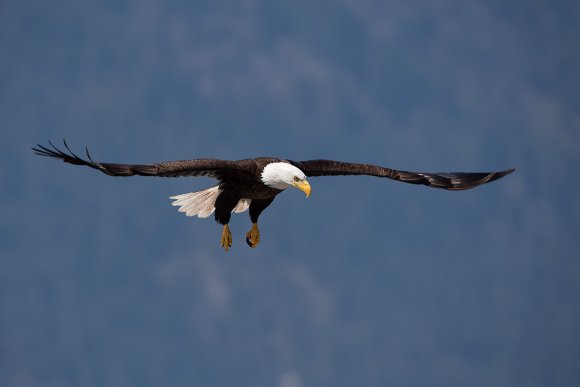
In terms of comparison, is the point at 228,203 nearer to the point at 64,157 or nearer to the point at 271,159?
the point at 271,159

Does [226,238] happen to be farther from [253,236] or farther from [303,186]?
[303,186]

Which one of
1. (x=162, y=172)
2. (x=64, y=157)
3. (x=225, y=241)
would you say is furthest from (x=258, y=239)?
(x=64, y=157)

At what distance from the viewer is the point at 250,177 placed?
14.4 m

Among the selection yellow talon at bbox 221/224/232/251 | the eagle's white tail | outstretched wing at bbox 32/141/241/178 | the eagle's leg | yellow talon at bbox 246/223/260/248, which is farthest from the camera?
the eagle's white tail

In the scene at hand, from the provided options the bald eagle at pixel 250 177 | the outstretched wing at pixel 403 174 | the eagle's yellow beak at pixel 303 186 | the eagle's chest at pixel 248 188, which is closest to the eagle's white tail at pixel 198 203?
the bald eagle at pixel 250 177

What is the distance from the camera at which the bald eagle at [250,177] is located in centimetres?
1357

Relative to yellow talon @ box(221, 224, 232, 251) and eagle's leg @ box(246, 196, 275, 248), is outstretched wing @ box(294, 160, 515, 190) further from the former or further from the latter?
yellow talon @ box(221, 224, 232, 251)

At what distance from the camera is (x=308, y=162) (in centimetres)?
1526

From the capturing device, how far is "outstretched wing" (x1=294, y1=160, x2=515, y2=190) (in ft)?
50.0

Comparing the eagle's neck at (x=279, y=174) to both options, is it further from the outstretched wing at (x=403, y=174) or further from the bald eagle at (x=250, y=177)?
the outstretched wing at (x=403, y=174)

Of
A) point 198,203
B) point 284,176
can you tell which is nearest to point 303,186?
point 284,176

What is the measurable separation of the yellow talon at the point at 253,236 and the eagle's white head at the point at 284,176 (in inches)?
64.5

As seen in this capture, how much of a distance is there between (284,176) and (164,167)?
62.1 inches

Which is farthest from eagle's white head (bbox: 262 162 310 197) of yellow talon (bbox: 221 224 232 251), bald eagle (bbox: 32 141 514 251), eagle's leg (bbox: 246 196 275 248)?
yellow talon (bbox: 221 224 232 251)
